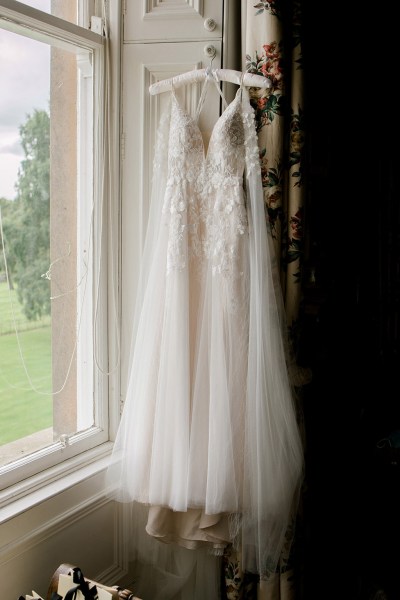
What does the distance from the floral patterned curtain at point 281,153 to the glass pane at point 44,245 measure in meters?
0.50

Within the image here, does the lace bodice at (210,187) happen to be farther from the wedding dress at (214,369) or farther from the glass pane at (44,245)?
the glass pane at (44,245)

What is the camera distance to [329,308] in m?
2.25

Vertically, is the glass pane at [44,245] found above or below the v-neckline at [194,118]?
below

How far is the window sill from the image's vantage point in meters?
1.45

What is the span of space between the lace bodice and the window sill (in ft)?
2.10

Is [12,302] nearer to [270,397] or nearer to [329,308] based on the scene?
[270,397]

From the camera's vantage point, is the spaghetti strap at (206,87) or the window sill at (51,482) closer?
the window sill at (51,482)

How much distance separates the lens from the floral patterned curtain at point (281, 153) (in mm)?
1581

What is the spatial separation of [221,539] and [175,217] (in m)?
0.87

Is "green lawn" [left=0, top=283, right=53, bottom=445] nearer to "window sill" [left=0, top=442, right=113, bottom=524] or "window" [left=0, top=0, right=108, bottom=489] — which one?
"window" [left=0, top=0, right=108, bottom=489]

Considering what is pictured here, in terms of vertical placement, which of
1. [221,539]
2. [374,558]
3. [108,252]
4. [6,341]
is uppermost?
[108,252]

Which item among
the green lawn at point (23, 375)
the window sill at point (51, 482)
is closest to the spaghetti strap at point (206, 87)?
the green lawn at point (23, 375)

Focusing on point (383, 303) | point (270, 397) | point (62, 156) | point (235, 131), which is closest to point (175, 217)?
point (235, 131)

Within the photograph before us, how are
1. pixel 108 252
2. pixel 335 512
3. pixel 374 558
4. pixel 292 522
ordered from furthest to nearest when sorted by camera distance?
pixel 335 512 → pixel 374 558 → pixel 108 252 → pixel 292 522
